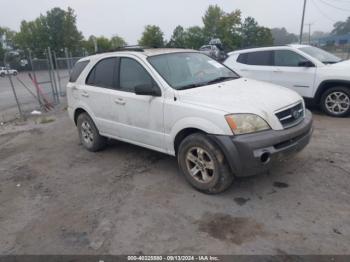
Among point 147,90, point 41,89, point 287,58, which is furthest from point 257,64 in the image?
point 41,89

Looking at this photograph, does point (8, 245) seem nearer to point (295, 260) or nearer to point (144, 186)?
point (144, 186)

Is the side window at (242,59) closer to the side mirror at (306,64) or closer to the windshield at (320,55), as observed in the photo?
the windshield at (320,55)

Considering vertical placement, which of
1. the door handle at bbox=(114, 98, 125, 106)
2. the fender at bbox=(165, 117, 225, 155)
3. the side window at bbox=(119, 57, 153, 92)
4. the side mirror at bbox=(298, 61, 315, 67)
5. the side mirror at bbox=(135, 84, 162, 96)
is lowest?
the fender at bbox=(165, 117, 225, 155)

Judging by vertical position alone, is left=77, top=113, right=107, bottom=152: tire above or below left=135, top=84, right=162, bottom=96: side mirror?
below

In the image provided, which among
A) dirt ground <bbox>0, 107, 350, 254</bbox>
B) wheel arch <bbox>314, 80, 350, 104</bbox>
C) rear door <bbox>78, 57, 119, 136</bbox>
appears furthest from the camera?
wheel arch <bbox>314, 80, 350, 104</bbox>

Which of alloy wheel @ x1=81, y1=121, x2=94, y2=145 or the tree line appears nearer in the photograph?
alloy wheel @ x1=81, y1=121, x2=94, y2=145

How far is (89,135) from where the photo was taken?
5.75 meters

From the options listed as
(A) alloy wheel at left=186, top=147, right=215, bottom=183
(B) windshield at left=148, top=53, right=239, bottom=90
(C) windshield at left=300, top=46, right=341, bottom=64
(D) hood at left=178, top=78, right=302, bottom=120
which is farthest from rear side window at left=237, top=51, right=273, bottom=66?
(A) alloy wheel at left=186, top=147, right=215, bottom=183

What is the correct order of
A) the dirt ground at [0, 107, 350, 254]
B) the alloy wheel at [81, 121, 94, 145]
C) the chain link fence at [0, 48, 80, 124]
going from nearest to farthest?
1. the dirt ground at [0, 107, 350, 254]
2. the alloy wheel at [81, 121, 94, 145]
3. the chain link fence at [0, 48, 80, 124]

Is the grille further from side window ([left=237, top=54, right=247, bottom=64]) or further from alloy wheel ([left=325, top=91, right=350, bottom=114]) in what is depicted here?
side window ([left=237, top=54, right=247, bottom=64])

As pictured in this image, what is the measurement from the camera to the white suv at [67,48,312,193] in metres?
3.45

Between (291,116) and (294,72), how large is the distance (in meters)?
4.03

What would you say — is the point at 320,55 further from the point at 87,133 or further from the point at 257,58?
the point at 87,133

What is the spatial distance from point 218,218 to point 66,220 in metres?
1.74
